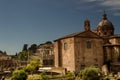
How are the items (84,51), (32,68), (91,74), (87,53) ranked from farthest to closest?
(32,68), (87,53), (84,51), (91,74)

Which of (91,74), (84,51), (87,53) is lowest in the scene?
(91,74)

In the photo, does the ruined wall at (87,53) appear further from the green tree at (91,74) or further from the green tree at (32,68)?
the green tree at (32,68)

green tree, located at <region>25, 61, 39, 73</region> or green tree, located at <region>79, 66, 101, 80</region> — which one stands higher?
green tree, located at <region>25, 61, 39, 73</region>

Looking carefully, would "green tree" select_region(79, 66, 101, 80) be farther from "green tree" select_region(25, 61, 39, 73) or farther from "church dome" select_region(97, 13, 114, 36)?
"church dome" select_region(97, 13, 114, 36)

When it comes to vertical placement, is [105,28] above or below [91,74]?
above

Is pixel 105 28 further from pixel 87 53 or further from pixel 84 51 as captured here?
pixel 84 51

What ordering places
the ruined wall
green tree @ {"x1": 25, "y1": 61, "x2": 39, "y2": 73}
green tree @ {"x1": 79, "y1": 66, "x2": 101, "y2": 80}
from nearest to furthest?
green tree @ {"x1": 79, "y1": 66, "x2": 101, "y2": 80}
the ruined wall
green tree @ {"x1": 25, "y1": 61, "x2": 39, "y2": 73}

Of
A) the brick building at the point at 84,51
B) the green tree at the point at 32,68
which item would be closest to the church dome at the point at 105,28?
the brick building at the point at 84,51

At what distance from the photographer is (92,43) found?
4281cm

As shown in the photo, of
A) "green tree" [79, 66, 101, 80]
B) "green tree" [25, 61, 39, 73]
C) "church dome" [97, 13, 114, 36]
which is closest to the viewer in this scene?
"green tree" [79, 66, 101, 80]

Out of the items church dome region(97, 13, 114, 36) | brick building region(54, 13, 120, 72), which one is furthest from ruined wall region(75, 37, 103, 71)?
church dome region(97, 13, 114, 36)

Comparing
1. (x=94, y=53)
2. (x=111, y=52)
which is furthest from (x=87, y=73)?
(x=111, y=52)

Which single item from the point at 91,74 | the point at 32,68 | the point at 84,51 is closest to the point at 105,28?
the point at 84,51

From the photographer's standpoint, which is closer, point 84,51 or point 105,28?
point 84,51
